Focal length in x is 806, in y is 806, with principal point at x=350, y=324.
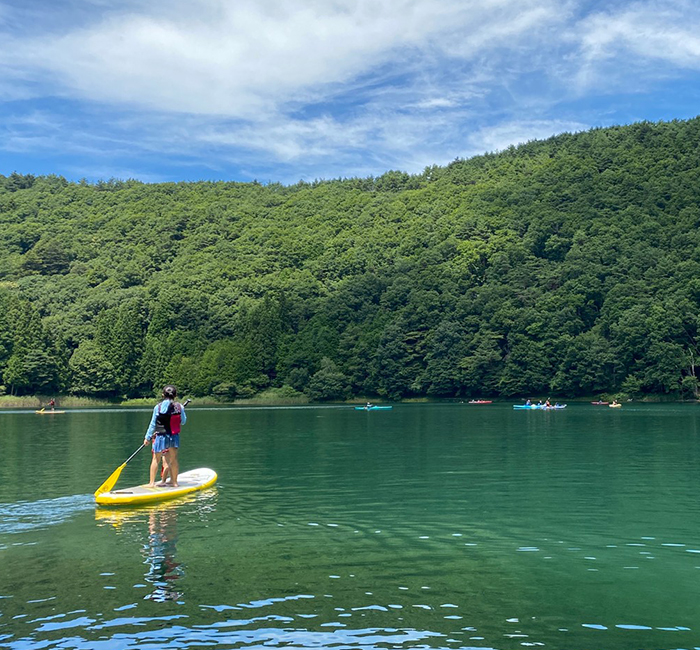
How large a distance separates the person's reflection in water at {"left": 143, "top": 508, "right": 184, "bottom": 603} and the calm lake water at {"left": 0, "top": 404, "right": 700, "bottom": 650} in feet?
0.17

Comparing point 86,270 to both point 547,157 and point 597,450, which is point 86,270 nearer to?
point 547,157

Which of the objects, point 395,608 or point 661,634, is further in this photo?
point 395,608

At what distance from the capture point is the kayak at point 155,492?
21.3 m

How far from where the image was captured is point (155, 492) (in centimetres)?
2239

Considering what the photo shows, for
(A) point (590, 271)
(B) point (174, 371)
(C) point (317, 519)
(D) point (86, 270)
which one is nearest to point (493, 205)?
(A) point (590, 271)

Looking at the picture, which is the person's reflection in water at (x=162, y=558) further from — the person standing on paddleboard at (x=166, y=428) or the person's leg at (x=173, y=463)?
the person's leg at (x=173, y=463)

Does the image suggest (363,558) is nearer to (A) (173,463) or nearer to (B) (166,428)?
(B) (166,428)

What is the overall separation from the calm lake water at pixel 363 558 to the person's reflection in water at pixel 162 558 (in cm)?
5

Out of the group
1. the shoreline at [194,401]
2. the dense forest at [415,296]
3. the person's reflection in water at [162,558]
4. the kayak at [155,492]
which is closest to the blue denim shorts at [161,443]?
the kayak at [155,492]

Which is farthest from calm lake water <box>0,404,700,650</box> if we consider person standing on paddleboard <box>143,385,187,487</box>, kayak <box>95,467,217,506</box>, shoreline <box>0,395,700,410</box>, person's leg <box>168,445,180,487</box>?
shoreline <box>0,395,700,410</box>

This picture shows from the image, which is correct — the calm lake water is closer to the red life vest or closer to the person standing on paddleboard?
the person standing on paddleboard

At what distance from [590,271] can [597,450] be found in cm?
9928

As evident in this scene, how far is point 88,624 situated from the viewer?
36.8 ft

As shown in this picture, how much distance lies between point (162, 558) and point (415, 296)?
415 ft
